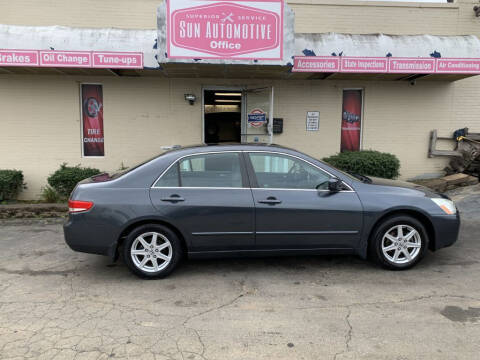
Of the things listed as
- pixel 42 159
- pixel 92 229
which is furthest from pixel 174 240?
pixel 42 159

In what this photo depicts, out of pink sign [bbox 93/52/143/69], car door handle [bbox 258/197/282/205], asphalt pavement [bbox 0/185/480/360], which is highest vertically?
pink sign [bbox 93/52/143/69]

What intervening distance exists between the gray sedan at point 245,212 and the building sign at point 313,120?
16.0ft

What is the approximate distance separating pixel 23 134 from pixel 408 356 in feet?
29.3

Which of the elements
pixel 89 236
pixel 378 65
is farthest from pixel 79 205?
pixel 378 65

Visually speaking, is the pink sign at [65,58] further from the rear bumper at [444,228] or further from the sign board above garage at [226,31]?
the rear bumper at [444,228]

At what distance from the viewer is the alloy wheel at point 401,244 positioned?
445cm

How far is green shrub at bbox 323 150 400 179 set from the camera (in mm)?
8328

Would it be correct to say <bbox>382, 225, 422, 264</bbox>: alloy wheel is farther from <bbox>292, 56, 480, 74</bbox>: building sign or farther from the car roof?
<bbox>292, 56, 480, 74</bbox>: building sign

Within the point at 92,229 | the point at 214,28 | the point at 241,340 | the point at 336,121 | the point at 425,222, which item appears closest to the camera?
the point at 241,340

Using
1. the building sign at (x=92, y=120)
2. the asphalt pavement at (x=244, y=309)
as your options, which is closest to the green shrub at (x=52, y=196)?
the building sign at (x=92, y=120)

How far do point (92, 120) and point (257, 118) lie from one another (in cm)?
389

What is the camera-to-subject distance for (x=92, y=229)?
13.7ft

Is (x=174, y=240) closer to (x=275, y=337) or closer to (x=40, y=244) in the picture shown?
(x=275, y=337)

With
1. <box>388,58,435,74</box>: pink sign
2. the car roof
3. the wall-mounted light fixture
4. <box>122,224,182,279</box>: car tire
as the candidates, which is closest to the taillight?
<box>122,224,182,279</box>: car tire
